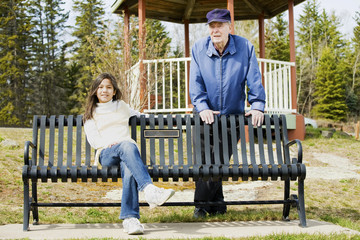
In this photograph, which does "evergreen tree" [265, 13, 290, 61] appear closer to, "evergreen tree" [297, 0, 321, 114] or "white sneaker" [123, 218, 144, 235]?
"evergreen tree" [297, 0, 321, 114]

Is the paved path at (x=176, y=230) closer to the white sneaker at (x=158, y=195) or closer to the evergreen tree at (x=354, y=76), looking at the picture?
the white sneaker at (x=158, y=195)

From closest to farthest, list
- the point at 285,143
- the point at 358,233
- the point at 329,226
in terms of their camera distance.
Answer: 1. the point at 358,233
2. the point at 329,226
3. the point at 285,143

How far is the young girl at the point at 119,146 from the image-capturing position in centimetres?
305

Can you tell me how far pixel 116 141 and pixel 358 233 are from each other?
2.02 m

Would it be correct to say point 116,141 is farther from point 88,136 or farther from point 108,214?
point 108,214

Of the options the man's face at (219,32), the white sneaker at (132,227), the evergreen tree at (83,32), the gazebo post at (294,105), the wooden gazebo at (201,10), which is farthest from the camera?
the evergreen tree at (83,32)

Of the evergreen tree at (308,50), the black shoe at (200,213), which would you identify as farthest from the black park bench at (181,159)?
the evergreen tree at (308,50)

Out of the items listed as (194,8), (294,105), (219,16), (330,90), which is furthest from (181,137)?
(330,90)

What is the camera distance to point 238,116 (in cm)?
372

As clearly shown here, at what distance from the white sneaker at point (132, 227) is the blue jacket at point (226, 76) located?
1181 mm

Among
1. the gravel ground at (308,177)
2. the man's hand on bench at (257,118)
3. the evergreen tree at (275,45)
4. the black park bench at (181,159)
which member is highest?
the evergreen tree at (275,45)

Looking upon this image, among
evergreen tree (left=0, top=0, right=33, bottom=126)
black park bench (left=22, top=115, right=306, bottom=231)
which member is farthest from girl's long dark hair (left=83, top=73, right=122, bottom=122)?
evergreen tree (left=0, top=0, right=33, bottom=126)

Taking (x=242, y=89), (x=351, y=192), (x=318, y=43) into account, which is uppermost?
(x=318, y=43)

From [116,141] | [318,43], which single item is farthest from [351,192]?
[318,43]
